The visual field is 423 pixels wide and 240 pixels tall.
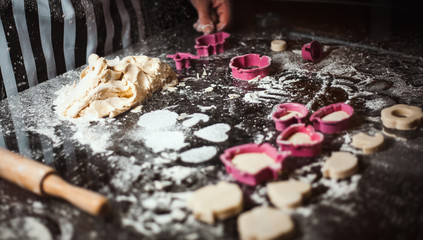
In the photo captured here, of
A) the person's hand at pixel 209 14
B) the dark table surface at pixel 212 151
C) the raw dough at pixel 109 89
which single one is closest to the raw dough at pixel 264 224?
the dark table surface at pixel 212 151

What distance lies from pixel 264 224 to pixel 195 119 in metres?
0.70

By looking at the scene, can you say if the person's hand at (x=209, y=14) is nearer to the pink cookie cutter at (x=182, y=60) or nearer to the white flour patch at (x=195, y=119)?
the pink cookie cutter at (x=182, y=60)

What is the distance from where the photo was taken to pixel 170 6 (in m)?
2.83

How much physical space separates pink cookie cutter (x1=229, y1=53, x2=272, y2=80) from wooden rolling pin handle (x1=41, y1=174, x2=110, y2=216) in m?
1.05

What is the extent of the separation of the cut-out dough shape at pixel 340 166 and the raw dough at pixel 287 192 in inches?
4.3

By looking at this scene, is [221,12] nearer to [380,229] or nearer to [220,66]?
[220,66]

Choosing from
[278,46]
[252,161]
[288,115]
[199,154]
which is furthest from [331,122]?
[278,46]

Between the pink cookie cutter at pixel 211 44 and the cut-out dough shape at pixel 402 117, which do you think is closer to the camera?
the cut-out dough shape at pixel 402 117

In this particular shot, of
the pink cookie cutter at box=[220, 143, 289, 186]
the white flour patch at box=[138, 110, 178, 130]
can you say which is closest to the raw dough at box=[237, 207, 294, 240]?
the pink cookie cutter at box=[220, 143, 289, 186]

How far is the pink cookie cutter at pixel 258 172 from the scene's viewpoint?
4.15 ft

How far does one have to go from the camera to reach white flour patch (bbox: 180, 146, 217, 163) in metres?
1.42

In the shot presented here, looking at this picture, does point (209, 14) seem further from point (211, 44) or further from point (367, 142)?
point (367, 142)

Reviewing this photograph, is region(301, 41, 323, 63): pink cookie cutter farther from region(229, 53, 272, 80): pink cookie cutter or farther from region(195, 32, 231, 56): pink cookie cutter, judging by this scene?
region(195, 32, 231, 56): pink cookie cutter

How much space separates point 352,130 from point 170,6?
1.77m
